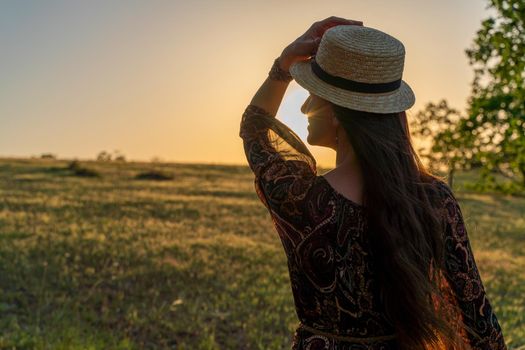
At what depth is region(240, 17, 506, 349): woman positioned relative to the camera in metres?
2.56

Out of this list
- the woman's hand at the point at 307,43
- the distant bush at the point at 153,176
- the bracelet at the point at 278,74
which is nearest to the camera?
the woman's hand at the point at 307,43

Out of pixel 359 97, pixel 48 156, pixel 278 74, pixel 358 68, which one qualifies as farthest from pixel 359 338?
pixel 48 156

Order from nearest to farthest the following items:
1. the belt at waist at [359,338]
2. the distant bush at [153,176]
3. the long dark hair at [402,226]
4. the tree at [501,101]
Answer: the long dark hair at [402,226], the belt at waist at [359,338], the tree at [501,101], the distant bush at [153,176]

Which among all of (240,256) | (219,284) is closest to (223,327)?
(219,284)

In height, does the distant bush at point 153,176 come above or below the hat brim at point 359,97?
below

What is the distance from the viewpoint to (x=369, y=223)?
8.52ft

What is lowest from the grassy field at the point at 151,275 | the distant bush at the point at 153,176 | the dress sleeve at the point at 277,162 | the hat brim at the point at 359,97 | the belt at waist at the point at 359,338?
the grassy field at the point at 151,275

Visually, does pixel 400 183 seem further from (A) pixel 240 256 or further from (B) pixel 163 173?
(B) pixel 163 173

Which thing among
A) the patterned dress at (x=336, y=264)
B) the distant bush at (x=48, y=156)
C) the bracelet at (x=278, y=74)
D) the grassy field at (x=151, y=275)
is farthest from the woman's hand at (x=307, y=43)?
the distant bush at (x=48, y=156)

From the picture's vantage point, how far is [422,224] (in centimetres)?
260

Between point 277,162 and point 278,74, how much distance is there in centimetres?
49

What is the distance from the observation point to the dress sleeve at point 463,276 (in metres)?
2.64

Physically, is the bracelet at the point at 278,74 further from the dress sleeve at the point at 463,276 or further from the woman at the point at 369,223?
the dress sleeve at the point at 463,276

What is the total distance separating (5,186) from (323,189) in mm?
26796
